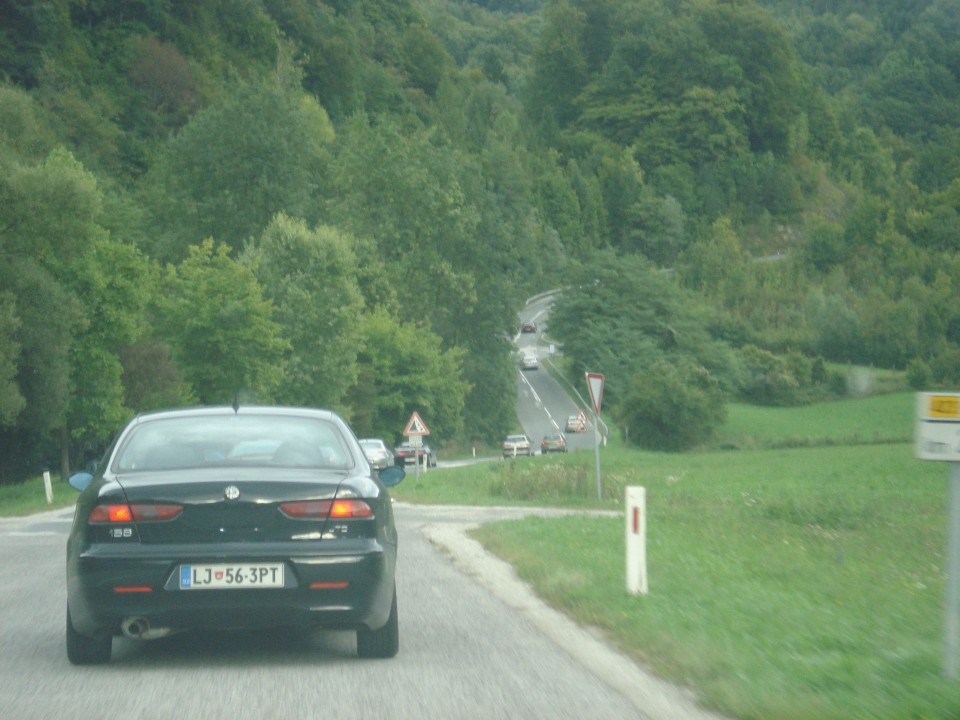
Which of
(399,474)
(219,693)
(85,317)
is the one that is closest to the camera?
(219,693)

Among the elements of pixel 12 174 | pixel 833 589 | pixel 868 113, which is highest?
pixel 868 113

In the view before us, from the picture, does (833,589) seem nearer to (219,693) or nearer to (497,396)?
(219,693)

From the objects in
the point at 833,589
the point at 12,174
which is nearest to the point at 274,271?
the point at 12,174

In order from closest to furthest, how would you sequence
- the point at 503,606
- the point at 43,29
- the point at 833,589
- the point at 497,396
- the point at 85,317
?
the point at 503,606 → the point at 833,589 → the point at 85,317 → the point at 43,29 → the point at 497,396

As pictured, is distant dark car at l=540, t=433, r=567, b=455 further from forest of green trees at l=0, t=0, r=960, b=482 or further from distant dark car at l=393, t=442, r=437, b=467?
distant dark car at l=393, t=442, r=437, b=467

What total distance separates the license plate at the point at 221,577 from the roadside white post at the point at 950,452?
3.61m

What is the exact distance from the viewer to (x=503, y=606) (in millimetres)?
11352

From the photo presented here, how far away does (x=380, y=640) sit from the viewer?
863 centimetres

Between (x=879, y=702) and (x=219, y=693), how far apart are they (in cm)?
333

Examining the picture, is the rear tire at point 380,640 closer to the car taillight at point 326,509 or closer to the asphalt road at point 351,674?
the asphalt road at point 351,674

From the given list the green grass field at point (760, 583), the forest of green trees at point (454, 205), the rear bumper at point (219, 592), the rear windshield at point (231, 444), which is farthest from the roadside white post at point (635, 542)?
the forest of green trees at point (454, 205)

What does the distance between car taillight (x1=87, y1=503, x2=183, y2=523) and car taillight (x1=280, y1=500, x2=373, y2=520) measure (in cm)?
61

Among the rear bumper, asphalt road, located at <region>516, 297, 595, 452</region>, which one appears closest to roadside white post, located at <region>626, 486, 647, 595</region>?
the rear bumper

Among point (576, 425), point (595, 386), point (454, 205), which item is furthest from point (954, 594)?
point (576, 425)
